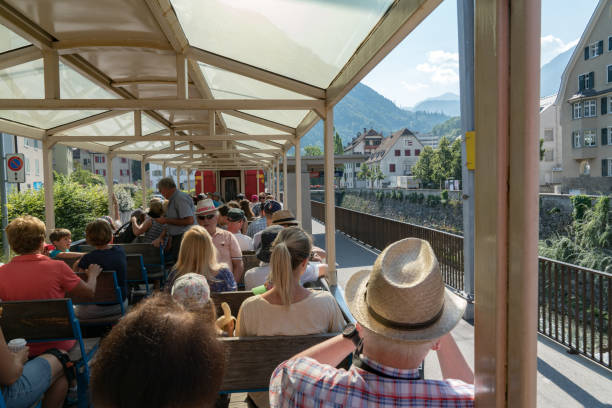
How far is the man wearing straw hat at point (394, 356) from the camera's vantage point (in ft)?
4.09

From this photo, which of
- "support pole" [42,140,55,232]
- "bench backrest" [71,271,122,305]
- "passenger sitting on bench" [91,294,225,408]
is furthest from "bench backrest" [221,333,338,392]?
"support pole" [42,140,55,232]

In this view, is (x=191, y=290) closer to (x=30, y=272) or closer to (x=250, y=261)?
(x=30, y=272)

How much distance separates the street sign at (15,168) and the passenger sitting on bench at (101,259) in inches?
243

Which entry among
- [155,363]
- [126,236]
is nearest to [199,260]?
[155,363]

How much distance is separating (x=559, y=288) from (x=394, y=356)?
530cm

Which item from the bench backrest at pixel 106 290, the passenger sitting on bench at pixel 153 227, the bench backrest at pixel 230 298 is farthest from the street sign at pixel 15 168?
the bench backrest at pixel 230 298

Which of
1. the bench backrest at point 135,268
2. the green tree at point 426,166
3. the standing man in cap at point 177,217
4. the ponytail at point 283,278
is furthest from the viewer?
the green tree at point 426,166

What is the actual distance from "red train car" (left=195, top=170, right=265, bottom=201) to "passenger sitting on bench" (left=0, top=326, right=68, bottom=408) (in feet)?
71.9

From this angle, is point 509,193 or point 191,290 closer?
point 509,193

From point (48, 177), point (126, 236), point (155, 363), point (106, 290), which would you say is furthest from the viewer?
point (48, 177)

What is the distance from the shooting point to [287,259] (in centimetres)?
253

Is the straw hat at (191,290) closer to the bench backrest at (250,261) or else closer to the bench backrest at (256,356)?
the bench backrest at (256,356)

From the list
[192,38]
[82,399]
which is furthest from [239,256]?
[192,38]

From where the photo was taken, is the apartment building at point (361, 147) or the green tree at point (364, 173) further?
the apartment building at point (361, 147)
